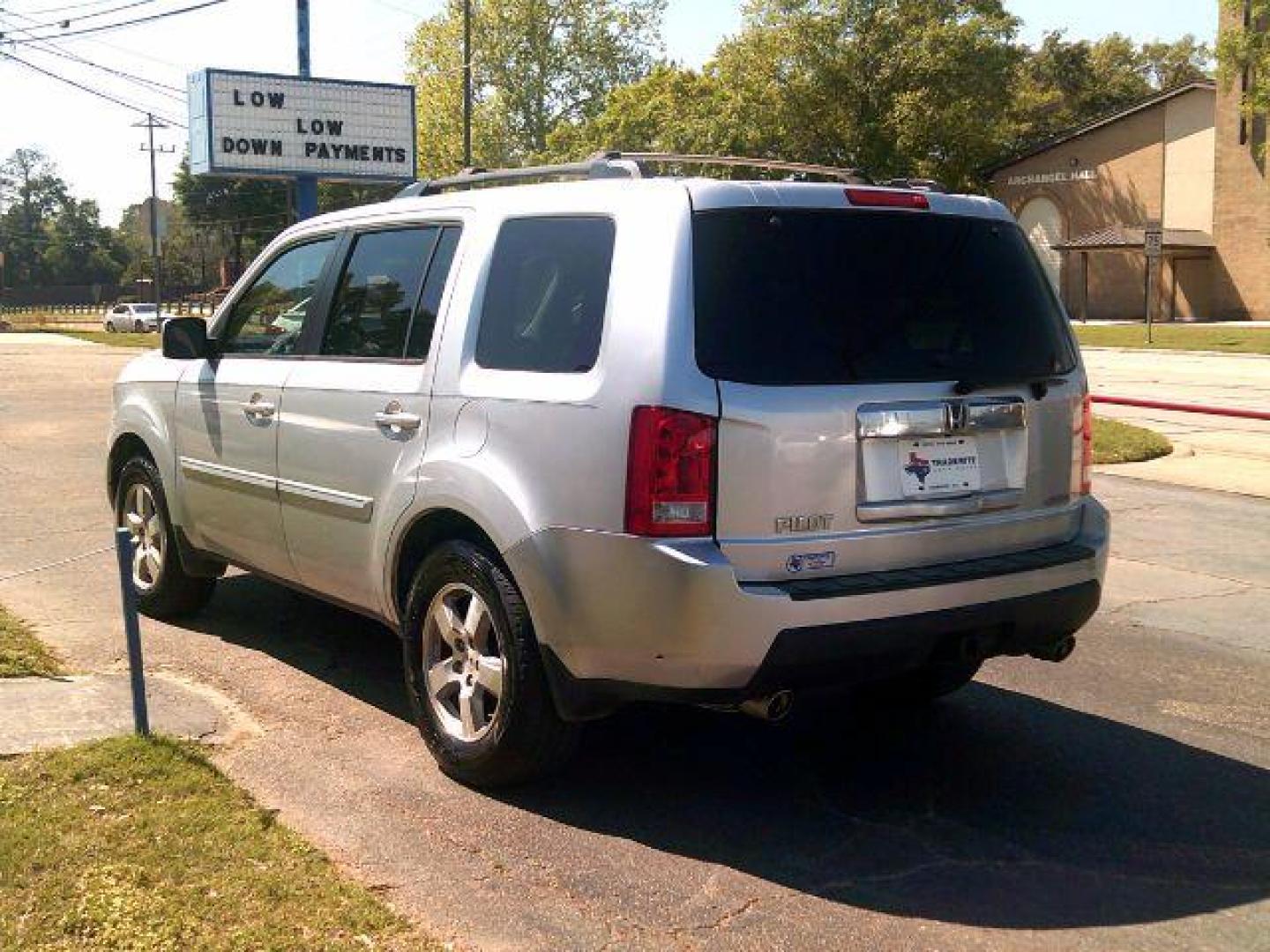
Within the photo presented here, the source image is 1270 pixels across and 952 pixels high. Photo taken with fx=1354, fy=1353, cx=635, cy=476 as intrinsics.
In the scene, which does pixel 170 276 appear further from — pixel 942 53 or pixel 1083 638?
pixel 1083 638

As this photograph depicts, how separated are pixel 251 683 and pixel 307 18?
26.8 m

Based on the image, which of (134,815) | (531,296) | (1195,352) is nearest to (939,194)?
(531,296)

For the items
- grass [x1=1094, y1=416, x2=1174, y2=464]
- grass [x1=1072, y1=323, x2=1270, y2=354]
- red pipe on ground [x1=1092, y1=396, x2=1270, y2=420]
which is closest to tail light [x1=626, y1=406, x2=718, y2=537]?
grass [x1=1094, y1=416, x2=1174, y2=464]

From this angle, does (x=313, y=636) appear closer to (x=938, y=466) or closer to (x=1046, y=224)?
(x=938, y=466)

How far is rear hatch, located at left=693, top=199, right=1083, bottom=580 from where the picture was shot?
12.6 ft

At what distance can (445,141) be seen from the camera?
73.0 metres

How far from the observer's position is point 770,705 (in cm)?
398

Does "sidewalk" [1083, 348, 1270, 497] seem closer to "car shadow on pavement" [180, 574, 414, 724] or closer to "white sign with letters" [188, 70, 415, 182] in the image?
"car shadow on pavement" [180, 574, 414, 724]

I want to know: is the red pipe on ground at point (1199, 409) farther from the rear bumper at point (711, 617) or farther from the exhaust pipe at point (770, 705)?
the exhaust pipe at point (770, 705)

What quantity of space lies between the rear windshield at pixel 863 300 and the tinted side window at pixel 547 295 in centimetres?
37

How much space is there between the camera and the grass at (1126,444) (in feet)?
41.1

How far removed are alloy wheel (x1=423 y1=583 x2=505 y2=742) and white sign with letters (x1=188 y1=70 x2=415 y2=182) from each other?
27.5 meters

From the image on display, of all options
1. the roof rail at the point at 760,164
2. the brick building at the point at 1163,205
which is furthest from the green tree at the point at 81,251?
the roof rail at the point at 760,164

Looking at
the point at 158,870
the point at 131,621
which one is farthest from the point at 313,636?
the point at 158,870
